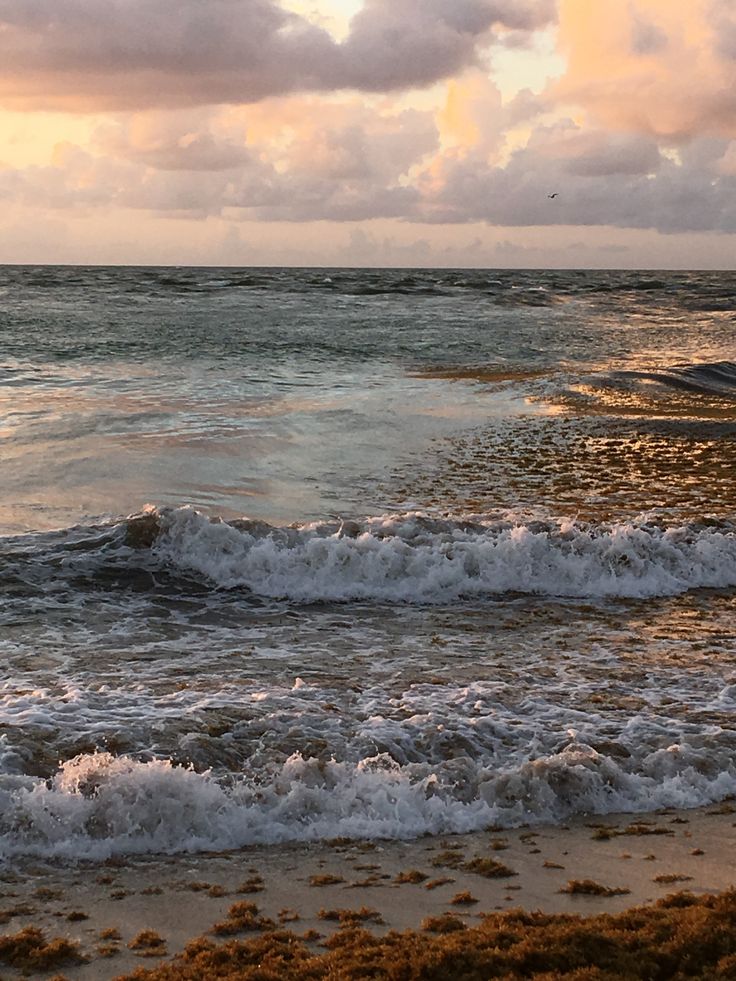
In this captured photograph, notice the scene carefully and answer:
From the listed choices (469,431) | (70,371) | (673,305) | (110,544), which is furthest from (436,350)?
(673,305)

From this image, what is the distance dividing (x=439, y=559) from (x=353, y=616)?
1.49m

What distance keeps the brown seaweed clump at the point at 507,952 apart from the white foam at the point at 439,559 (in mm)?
6176

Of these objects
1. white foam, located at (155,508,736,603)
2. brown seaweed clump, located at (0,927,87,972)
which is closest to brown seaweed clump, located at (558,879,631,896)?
brown seaweed clump, located at (0,927,87,972)

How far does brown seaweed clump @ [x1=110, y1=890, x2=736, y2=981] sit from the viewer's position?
4164 mm

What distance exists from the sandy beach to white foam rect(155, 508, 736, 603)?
5.08m

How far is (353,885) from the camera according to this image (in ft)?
17.1

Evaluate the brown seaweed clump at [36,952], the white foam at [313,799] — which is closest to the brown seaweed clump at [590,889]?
the white foam at [313,799]

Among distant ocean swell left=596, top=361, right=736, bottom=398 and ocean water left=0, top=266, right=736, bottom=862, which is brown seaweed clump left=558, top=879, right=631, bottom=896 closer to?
ocean water left=0, top=266, right=736, bottom=862

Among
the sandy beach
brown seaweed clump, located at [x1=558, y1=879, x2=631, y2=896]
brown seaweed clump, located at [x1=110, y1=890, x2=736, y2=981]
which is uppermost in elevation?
brown seaweed clump, located at [x1=110, y1=890, x2=736, y2=981]

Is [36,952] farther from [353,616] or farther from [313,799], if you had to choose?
[353,616]

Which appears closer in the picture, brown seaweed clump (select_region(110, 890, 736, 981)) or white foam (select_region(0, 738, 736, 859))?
brown seaweed clump (select_region(110, 890, 736, 981))

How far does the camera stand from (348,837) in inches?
231

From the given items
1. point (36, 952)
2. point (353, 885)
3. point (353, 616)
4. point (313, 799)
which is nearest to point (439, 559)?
point (353, 616)

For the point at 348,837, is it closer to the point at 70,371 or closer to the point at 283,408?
the point at 283,408
